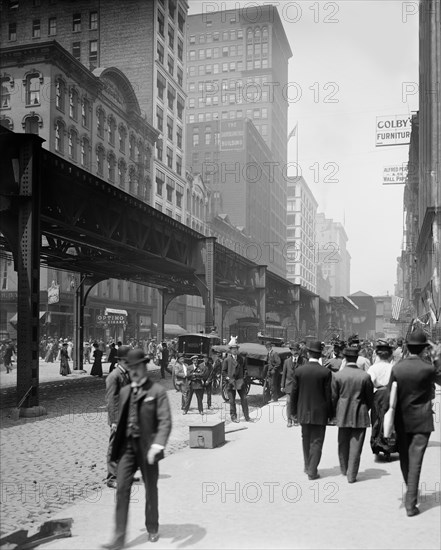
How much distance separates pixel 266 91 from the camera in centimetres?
11319

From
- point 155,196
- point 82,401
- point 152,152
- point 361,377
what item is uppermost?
point 152,152

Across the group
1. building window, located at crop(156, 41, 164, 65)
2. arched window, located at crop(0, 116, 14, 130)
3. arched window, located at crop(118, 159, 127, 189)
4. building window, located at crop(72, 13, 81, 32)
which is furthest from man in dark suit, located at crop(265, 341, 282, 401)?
building window, located at crop(156, 41, 164, 65)

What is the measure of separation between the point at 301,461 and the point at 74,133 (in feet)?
133

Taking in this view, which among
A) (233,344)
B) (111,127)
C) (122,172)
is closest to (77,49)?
(111,127)

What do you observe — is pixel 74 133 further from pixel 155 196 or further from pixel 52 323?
pixel 155 196

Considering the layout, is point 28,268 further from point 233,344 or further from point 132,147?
point 132,147

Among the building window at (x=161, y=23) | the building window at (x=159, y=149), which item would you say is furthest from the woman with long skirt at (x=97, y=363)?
the building window at (x=161, y=23)

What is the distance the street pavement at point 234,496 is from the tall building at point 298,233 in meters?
126

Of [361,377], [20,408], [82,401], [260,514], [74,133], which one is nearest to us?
[260,514]

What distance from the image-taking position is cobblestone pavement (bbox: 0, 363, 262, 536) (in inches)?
317

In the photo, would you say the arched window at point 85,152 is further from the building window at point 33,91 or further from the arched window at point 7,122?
the arched window at point 7,122

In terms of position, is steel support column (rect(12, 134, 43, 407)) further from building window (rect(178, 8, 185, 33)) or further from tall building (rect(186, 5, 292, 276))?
tall building (rect(186, 5, 292, 276))

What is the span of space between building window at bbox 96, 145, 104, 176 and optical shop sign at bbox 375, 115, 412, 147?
45.8 metres

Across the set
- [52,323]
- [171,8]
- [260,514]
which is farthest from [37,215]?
[171,8]
